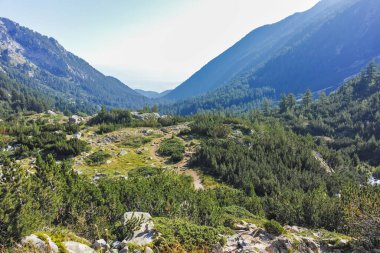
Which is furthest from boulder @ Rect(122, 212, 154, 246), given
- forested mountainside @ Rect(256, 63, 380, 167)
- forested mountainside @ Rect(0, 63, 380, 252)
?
forested mountainside @ Rect(256, 63, 380, 167)

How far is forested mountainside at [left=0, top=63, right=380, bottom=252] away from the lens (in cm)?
1323

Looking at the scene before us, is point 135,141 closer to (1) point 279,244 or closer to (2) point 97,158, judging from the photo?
(2) point 97,158

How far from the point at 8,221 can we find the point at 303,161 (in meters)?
49.2

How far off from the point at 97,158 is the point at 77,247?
33401mm

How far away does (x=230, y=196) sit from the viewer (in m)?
32.2

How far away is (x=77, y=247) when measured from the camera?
36.8 feet

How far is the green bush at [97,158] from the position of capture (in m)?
42.2

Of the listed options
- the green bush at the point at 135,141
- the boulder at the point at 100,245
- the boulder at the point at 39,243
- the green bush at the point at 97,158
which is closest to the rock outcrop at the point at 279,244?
the boulder at the point at 100,245

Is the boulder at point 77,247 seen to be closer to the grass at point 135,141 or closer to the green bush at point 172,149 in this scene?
the green bush at point 172,149

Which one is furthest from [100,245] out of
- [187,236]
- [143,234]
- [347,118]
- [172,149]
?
[347,118]

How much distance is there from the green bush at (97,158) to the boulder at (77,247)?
105 feet

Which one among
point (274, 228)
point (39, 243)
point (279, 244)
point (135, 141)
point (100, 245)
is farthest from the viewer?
point (135, 141)

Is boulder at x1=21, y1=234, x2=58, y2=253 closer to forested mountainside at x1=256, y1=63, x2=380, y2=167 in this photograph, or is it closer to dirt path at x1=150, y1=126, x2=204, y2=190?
dirt path at x1=150, y1=126, x2=204, y2=190

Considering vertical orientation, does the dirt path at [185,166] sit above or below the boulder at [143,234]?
below
